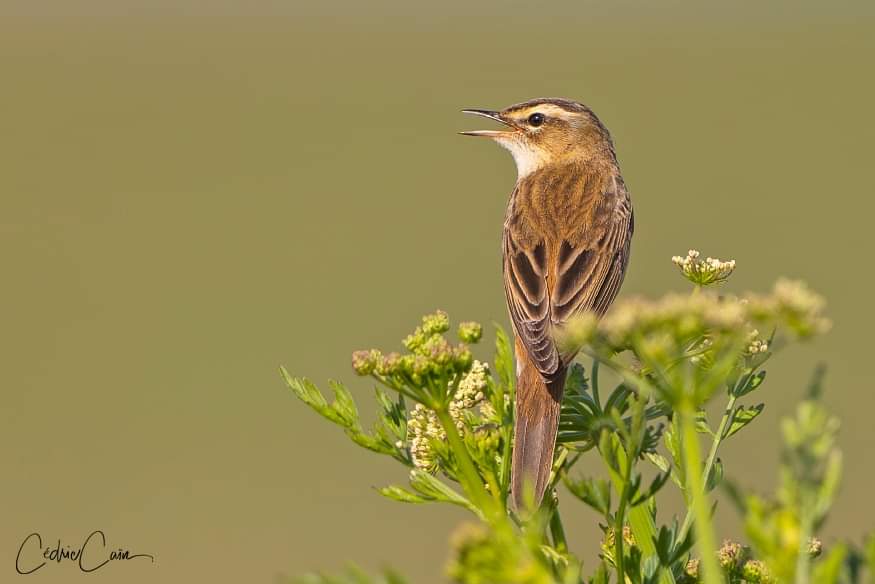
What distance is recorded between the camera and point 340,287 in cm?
2552

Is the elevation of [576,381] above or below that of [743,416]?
above

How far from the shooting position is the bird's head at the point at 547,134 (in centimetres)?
689

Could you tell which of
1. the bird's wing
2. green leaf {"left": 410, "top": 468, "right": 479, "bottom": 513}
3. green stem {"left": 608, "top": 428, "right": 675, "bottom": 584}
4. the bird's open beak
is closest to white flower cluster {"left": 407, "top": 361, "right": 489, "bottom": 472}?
green leaf {"left": 410, "top": 468, "right": 479, "bottom": 513}

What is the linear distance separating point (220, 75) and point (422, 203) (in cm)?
1336

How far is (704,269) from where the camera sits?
3.11 meters

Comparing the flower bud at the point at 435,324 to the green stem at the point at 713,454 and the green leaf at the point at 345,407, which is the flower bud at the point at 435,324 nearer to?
the green leaf at the point at 345,407

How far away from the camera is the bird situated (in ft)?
12.1

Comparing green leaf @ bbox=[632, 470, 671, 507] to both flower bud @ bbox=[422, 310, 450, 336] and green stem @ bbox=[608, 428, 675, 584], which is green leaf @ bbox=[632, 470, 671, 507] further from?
flower bud @ bbox=[422, 310, 450, 336]

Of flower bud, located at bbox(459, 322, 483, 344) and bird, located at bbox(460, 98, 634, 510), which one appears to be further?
bird, located at bbox(460, 98, 634, 510)

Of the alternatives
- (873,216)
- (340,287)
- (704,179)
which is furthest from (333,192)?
(873,216)

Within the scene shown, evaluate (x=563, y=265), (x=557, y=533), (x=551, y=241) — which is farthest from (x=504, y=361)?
(x=551, y=241)

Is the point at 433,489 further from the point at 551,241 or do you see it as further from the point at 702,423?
the point at 551,241

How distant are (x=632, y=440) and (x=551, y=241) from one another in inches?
141

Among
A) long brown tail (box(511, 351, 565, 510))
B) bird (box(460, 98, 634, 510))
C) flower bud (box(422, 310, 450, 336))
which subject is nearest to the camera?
flower bud (box(422, 310, 450, 336))
